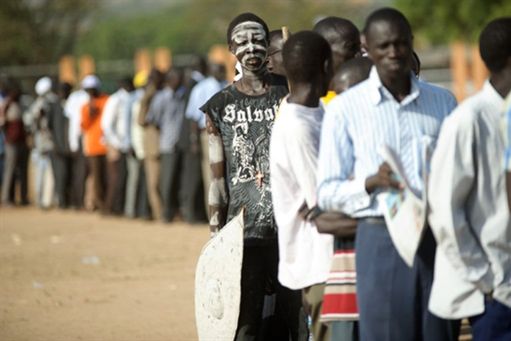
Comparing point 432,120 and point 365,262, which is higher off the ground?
point 432,120

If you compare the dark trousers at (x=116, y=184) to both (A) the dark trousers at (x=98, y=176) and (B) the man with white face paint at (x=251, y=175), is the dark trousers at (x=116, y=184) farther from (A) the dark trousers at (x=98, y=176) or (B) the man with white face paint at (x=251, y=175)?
(B) the man with white face paint at (x=251, y=175)

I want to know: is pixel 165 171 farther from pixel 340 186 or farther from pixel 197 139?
pixel 340 186

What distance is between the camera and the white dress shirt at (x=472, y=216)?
5441 mm

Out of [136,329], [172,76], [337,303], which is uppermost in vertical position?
[172,76]

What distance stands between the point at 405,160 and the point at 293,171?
0.82 metres

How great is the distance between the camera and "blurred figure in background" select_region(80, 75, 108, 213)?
19953 millimetres

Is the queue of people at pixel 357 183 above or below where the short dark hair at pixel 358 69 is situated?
below

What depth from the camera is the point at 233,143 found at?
736 cm

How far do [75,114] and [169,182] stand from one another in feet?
9.90

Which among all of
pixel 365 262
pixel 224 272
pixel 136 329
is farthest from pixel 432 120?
pixel 136 329

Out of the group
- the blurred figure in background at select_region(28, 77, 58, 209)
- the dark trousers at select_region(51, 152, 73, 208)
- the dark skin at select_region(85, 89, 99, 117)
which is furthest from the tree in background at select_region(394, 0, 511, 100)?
the dark skin at select_region(85, 89, 99, 117)

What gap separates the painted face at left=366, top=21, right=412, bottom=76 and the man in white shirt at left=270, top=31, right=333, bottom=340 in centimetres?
64

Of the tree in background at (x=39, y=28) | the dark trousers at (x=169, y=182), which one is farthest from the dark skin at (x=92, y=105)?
the tree in background at (x=39, y=28)

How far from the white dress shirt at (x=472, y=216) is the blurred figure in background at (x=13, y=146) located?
17695 millimetres
